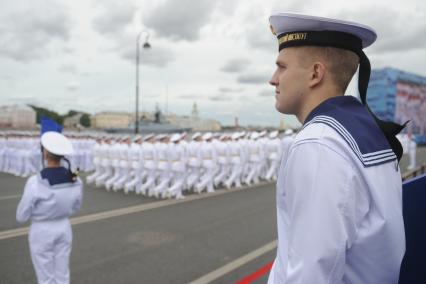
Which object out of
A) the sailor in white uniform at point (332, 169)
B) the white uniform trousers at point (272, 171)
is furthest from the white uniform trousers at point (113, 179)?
the sailor in white uniform at point (332, 169)

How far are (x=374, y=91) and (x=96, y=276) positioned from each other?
27253 millimetres

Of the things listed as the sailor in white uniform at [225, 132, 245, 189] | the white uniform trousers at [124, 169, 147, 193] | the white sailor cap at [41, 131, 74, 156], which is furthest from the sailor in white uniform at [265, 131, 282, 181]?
the white sailor cap at [41, 131, 74, 156]

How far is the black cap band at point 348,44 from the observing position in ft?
3.64

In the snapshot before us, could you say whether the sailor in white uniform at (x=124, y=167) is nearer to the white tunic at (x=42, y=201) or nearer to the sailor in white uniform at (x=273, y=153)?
the sailor in white uniform at (x=273, y=153)

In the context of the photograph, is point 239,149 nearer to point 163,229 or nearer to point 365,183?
point 163,229

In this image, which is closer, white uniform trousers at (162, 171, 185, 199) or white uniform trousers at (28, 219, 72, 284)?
white uniform trousers at (28, 219, 72, 284)

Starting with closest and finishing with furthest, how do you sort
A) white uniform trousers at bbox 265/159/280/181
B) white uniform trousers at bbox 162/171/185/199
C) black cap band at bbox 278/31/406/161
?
1. black cap band at bbox 278/31/406/161
2. white uniform trousers at bbox 162/171/185/199
3. white uniform trousers at bbox 265/159/280/181

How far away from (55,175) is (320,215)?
3087 millimetres

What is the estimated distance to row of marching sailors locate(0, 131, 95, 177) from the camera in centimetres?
1507

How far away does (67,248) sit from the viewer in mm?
3467

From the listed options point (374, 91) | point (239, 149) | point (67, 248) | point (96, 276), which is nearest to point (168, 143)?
point (239, 149)

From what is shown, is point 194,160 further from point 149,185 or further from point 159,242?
point 159,242

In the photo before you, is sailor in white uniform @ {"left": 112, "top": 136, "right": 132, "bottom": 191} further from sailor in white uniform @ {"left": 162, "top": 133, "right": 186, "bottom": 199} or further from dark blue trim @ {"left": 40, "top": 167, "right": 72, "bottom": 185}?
dark blue trim @ {"left": 40, "top": 167, "right": 72, "bottom": 185}

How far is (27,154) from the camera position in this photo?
14.9m
